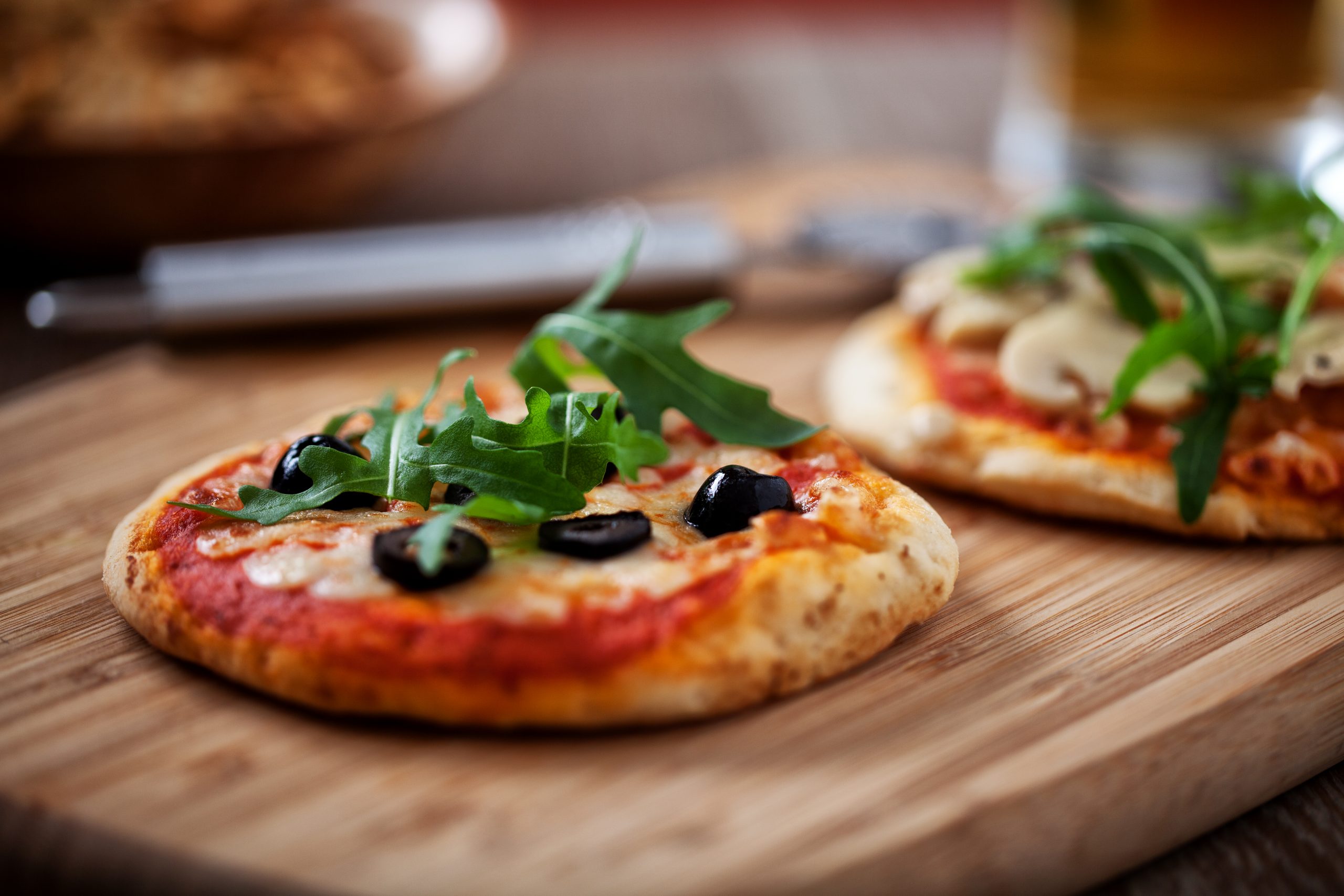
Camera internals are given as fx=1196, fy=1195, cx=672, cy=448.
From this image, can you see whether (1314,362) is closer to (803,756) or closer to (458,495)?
(803,756)

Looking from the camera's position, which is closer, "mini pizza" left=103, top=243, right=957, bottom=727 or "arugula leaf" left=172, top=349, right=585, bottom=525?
"mini pizza" left=103, top=243, right=957, bottom=727

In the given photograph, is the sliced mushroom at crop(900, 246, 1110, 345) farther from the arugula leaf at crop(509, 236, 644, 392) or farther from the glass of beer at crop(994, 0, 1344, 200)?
the glass of beer at crop(994, 0, 1344, 200)

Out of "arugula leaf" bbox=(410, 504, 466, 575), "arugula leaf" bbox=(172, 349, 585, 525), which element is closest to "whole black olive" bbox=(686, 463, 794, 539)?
"arugula leaf" bbox=(172, 349, 585, 525)

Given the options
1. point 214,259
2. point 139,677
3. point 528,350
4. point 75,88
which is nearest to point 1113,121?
point 528,350

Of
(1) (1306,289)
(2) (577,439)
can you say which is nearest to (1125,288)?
(1) (1306,289)

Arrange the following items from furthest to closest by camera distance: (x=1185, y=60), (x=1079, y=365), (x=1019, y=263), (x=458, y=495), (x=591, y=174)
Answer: (x=591, y=174) → (x=1185, y=60) → (x=1019, y=263) → (x=1079, y=365) → (x=458, y=495)
